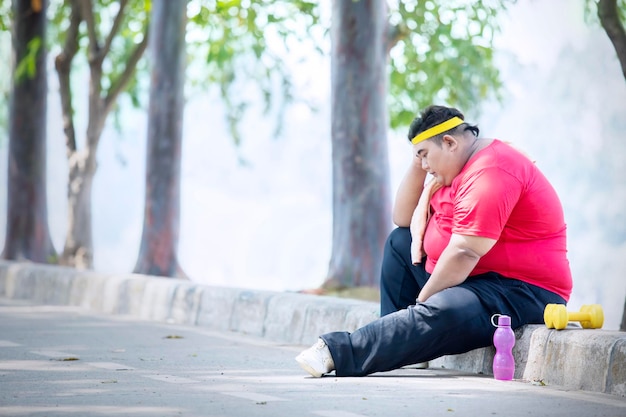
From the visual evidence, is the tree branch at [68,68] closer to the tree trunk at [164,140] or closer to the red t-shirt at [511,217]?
the tree trunk at [164,140]

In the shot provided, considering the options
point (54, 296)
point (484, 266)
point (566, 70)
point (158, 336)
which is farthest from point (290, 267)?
point (484, 266)

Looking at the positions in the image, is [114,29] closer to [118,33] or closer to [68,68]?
[68,68]

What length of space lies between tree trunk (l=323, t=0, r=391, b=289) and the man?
3.51 meters

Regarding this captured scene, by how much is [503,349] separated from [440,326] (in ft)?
1.11

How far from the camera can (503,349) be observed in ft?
17.1

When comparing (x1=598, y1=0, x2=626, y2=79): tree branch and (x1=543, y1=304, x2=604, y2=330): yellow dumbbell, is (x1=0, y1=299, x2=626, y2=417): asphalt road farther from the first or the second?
(x1=598, y1=0, x2=626, y2=79): tree branch

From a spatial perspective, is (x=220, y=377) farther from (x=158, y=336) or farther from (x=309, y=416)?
(x=158, y=336)

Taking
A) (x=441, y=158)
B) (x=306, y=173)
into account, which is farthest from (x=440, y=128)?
Answer: (x=306, y=173)

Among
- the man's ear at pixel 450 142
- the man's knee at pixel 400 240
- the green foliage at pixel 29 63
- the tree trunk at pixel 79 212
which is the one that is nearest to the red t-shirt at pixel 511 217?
the man's ear at pixel 450 142

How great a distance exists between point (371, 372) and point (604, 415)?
1.45m

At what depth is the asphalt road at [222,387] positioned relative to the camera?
163 inches

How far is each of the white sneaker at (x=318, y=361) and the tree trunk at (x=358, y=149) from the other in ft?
12.5

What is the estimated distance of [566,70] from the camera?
17.5 m

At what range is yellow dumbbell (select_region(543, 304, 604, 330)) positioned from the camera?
16.8 ft
